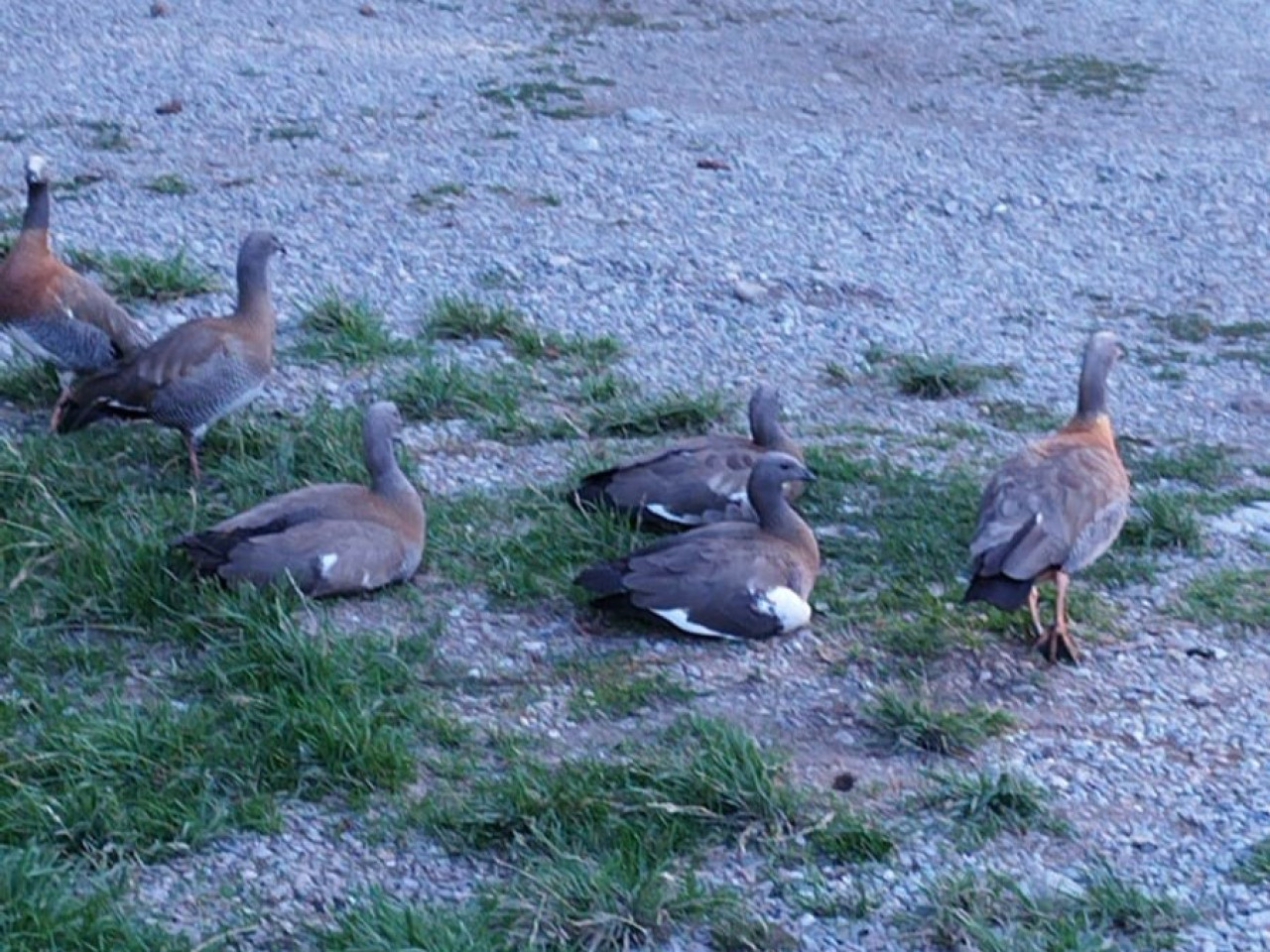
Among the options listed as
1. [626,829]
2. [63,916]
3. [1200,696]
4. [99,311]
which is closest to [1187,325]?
[1200,696]

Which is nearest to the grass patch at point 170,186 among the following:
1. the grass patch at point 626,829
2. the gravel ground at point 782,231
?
the gravel ground at point 782,231

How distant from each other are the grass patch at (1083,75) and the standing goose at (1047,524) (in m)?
9.13

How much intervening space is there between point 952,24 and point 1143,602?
11940 millimetres

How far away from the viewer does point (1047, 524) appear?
6.72m

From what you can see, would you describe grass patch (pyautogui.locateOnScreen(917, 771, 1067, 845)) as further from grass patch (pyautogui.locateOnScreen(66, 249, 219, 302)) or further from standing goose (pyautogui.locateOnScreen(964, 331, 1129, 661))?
grass patch (pyautogui.locateOnScreen(66, 249, 219, 302))

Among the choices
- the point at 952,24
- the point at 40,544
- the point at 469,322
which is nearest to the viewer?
the point at 40,544

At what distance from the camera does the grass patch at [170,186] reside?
11.9 m

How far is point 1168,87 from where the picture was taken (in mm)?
16297

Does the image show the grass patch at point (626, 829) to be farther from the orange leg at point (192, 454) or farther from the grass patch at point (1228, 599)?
the orange leg at point (192, 454)

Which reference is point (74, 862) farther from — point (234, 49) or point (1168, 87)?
point (1168, 87)

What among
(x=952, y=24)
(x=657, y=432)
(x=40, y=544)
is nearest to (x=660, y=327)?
(x=657, y=432)

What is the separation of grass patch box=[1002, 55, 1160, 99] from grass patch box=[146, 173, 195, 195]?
23.0ft

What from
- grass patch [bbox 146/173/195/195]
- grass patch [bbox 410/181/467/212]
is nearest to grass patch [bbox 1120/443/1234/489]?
grass patch [bbox 410/181/467/212]

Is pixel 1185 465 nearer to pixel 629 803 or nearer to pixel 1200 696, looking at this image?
pixel 1200 696
